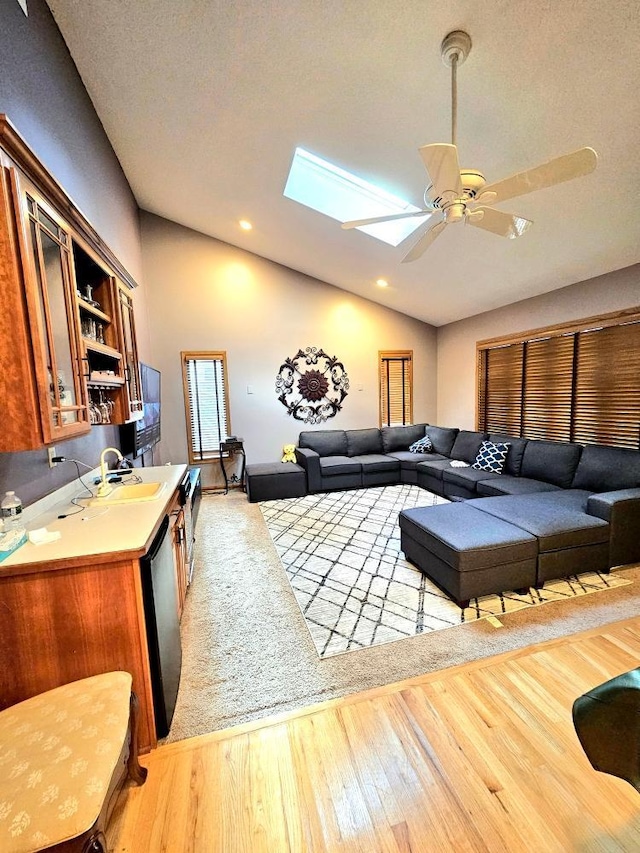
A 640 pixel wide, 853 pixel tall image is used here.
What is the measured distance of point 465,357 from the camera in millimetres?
5672

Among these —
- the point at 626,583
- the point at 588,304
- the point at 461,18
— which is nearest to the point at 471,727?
the point at 626,583

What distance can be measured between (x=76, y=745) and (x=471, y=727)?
58.3 inches

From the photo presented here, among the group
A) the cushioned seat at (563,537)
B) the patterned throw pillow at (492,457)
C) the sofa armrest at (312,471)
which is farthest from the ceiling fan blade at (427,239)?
the sofa armrest at (312,471)

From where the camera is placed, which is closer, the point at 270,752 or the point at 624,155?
the point at 270,752

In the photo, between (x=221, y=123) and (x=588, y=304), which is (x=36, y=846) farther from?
(x=588, y=304)

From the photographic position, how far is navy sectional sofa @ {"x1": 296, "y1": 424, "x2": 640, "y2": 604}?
232 cm

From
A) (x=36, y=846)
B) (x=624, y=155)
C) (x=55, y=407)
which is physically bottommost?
(x=36, y=846)

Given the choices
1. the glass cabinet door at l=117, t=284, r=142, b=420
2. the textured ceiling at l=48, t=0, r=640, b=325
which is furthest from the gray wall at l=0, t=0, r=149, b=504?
the glass cabinet door at l=117, t=284, r=142, b=420

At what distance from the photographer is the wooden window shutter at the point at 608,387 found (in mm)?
3303

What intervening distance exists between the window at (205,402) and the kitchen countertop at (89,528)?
121 inches

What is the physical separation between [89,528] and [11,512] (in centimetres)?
29

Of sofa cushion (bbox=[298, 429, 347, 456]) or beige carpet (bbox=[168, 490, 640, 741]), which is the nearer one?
beige carpet (bbox=[168, 490, 640, 741])

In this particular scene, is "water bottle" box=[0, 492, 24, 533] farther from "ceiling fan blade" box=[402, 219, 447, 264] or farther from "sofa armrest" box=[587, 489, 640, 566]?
"sofa armrest" box=[587, 489, 640, 566]

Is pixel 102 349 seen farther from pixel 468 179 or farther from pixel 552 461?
pixel 552 461
